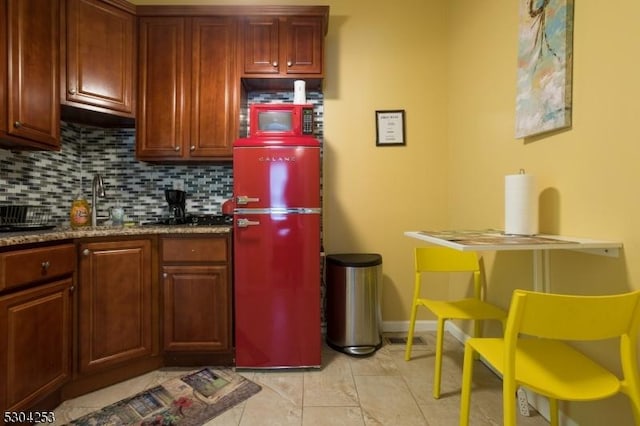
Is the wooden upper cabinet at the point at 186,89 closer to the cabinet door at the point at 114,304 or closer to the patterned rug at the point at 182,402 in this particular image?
the cabinet door at the point at 114,304

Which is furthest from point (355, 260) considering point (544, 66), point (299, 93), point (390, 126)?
point (544, 66)

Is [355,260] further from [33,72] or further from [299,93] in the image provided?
[33,72]

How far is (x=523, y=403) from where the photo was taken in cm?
145

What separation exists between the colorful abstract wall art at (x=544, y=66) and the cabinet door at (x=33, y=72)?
2519 millimetres

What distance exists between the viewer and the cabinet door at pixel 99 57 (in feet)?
5.84

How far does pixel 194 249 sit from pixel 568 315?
1750 mm

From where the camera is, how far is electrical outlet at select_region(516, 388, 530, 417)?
1438mm

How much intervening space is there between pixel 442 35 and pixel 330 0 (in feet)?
3.09

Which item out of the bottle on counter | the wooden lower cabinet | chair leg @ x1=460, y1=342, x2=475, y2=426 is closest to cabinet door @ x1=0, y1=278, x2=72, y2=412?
the wooden lower cabinet

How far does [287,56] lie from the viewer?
2113 millimetres

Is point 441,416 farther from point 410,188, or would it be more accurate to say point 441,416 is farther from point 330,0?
point 330,0

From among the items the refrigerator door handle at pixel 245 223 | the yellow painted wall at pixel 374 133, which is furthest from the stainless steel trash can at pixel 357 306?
the refrigerator door handle at pixel 245 223

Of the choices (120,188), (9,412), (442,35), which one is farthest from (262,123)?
(9,412)

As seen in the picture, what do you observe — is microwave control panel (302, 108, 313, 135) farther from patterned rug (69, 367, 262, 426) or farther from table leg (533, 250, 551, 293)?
Answer: patterned rug (69, 367, 262, 426)
